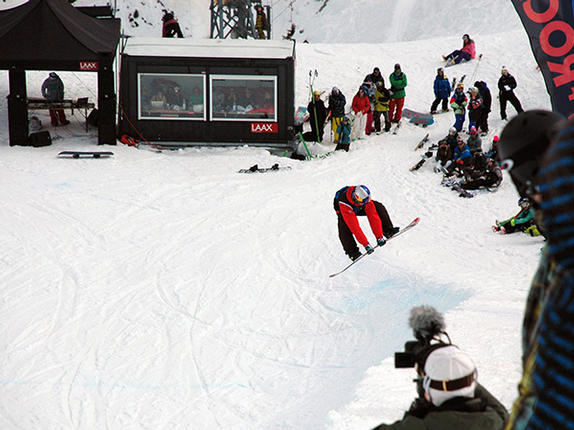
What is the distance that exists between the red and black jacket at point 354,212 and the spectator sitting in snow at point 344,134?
24.8 ft

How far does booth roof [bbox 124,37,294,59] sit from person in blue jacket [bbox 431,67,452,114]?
429 cm

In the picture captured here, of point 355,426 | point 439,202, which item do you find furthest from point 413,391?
point 439,202

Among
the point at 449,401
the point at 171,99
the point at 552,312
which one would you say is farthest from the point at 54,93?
the point at 552,312

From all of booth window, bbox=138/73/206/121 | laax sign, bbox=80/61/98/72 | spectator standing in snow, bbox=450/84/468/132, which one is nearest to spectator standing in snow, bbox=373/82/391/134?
spectator standing in snow, bbox=450/84/468/132

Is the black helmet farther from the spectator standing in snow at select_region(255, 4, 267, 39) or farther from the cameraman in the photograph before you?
the spectator standing in snow at select_region(255, 4, 267, 39)

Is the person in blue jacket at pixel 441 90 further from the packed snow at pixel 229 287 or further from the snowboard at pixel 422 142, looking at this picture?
the snowboard at pixel 422 142

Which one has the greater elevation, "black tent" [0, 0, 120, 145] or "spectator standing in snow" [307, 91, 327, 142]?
"black tent" [0, 0, 120, 145]

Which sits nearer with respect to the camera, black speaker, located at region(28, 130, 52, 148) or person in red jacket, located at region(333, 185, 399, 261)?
person in red jacket, located at region(333, 185, 399, 261)

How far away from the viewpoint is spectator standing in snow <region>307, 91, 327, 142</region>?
56.9 ft

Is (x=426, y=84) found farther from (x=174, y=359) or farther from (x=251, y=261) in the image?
(x=174, y=359)

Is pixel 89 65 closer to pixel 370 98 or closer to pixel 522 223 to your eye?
pixel 370 98

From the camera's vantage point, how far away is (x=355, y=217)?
9031 mm

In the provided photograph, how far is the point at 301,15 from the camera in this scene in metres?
43.2

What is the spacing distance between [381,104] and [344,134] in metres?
1.86
